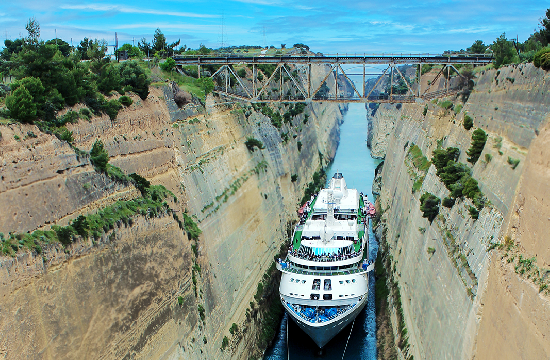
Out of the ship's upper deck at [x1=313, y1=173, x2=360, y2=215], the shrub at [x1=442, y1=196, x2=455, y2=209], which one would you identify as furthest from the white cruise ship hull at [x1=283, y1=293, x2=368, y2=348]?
the ship's upper deck at [x1=313, y1=173, x2=360, y2=215]

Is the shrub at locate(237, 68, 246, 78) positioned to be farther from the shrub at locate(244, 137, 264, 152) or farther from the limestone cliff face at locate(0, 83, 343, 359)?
the shrub at locate(244, 137, 264, 152)

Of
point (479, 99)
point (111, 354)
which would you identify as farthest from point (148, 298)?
point (479, 99)

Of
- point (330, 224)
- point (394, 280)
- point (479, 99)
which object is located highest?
point (479, 99)

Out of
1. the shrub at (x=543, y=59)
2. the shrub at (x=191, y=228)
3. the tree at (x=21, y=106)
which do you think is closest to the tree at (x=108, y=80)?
the shrub at (x=191, y=228)

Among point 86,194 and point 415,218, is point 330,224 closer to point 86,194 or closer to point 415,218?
point 415,218

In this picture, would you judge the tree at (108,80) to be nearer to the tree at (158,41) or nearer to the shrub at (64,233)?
the shrub at (64,233)

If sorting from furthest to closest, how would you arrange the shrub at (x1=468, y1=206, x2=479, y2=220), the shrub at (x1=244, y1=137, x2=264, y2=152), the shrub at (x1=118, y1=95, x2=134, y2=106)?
the shrub at (x1=244, y1=137, x2=264, y2=152) → the shrub at (x1=118, y1=95, x2=134, y2=106) → the shrub at (x1=468, y1=206, x2=479, y2=220)

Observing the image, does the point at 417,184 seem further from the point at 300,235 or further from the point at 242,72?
the point at 242,72
